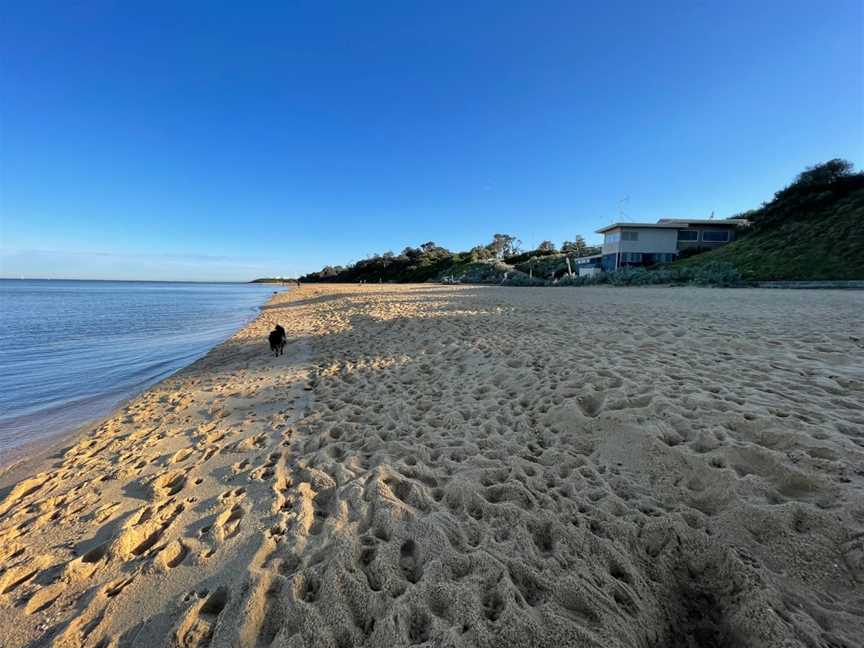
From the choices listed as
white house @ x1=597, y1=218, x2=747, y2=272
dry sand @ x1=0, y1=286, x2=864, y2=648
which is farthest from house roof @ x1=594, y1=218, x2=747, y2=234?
dry sand @ x1=0, y1=286, x2=864, y2=648

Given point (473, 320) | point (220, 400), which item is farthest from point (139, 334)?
point (473, 320)

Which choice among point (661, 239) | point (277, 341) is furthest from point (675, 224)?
point (277, 341)

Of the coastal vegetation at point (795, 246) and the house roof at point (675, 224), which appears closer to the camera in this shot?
the coastal vegetation at point (795, 246)

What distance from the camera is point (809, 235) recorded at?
29.9m

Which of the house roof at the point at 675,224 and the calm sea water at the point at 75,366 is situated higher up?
the house roof at the point at 675,224

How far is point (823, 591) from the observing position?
2.04 m

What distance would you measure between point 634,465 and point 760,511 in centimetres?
95

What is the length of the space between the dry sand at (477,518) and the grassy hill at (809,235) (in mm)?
27682

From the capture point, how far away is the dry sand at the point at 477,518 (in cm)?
207

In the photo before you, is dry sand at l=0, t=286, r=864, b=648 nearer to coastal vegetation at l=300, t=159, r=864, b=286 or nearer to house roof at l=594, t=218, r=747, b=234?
coastal vegetation at l=300, t=159, r=864, b=286

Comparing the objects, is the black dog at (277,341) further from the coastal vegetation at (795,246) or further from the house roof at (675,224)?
the house roof at (675,224)

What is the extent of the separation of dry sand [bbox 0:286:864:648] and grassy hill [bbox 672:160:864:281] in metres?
27.7

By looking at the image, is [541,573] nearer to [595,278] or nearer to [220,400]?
[220,400]

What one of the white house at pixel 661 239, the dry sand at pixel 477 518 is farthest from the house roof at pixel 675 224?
the dry sand at pixel 477 518
